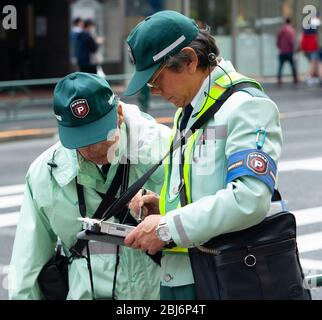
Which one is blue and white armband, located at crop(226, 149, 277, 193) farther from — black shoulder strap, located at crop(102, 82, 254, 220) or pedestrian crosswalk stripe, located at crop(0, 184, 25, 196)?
pedestrian crosswalk stripe, located at crop(0, 184, 25, 196)

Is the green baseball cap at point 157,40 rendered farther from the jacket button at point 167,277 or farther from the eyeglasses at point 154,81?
the jacket button at point 167,277

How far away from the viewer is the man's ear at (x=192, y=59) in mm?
3371

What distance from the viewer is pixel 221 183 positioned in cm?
329

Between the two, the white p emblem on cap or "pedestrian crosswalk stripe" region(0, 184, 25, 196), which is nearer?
the white p emblem on cap

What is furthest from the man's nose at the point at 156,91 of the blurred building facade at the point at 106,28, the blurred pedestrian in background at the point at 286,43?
the blurred pedestrian in background at the point at 286,43

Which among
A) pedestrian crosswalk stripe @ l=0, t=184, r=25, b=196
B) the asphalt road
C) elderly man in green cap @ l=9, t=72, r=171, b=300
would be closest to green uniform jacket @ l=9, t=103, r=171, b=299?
elderly man in green cap @ l=9, t=72, r=171, b=300

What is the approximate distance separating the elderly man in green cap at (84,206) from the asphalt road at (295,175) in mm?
1941

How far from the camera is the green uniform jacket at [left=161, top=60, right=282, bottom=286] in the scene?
3.13m

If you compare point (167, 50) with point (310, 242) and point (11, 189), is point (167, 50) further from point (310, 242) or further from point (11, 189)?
point (11, 189)

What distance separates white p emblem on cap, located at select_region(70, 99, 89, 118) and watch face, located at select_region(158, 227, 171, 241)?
0.66m

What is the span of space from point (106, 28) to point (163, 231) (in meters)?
23.5

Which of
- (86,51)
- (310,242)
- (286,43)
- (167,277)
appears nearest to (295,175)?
(310,242)

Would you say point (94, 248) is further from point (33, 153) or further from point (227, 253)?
point (33, 153)

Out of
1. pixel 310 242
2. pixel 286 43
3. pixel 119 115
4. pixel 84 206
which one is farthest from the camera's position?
pixel 286 43
